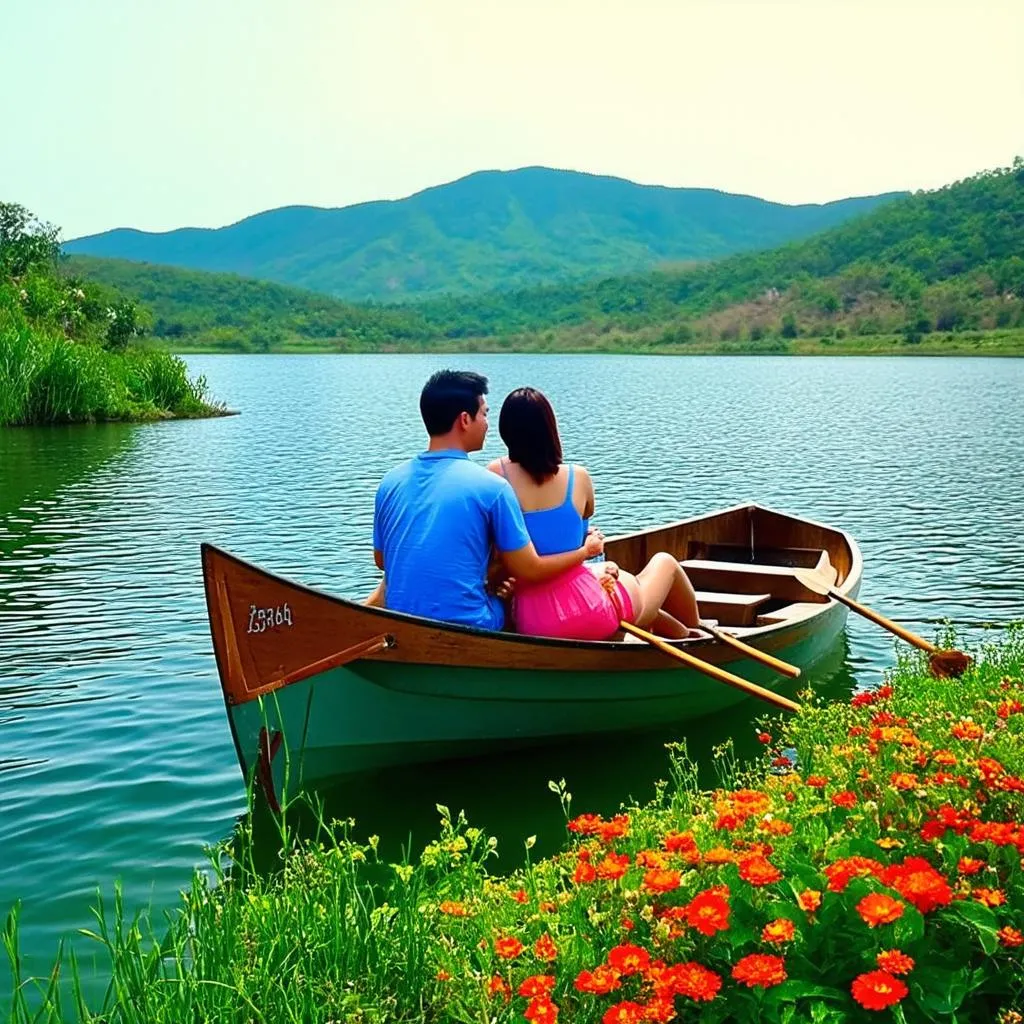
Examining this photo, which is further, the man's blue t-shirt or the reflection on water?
the reflection on water

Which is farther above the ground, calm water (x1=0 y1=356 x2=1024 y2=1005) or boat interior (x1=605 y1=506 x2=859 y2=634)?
boat interior (x1=605 y1=506 x2=859 y2=634)

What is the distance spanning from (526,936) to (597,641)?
135 inches

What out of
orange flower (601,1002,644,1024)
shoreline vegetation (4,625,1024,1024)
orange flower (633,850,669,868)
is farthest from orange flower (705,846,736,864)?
orange flower (601,1002,644,1024)

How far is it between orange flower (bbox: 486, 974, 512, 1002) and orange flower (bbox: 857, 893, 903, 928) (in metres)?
0.95

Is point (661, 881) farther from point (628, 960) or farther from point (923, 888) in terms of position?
point (923, 888)

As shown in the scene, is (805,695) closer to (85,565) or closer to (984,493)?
(85,565)

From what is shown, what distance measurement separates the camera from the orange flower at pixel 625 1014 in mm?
2840

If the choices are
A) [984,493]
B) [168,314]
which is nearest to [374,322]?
[168,314]

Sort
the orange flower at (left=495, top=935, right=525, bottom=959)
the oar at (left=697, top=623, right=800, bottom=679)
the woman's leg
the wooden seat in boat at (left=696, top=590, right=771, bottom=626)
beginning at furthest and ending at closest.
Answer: the wooden seat in boat at (left=696, top=590, right=771, bottom=626) < the woman's leg < the oar at (left=697, top=623, right=800, bottom=679) < the orange flower at (left=495, top=935, right=525, bottom=959)

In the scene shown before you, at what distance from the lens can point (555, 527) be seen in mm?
6949

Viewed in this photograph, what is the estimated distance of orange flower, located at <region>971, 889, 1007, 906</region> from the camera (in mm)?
3014

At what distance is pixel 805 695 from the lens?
19.2 ft

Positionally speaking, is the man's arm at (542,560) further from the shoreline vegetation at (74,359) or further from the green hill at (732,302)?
the green hill at (732,302)

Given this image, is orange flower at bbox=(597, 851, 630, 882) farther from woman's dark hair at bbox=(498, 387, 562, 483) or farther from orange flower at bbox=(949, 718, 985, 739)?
woman's dark hair at bbox=(498, 387, 562, 483)
